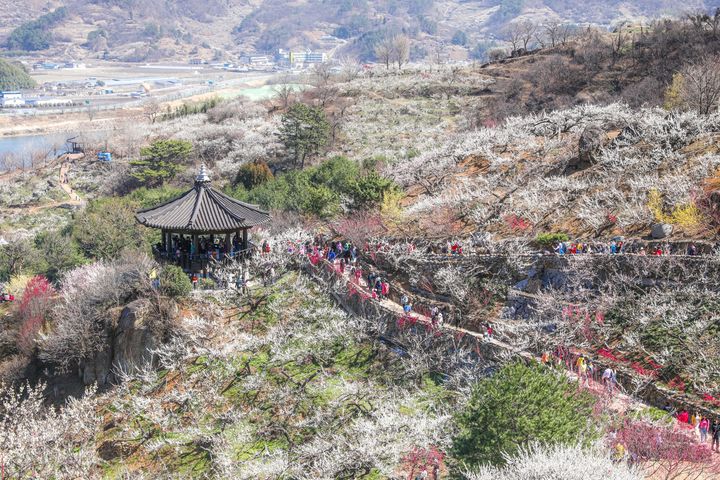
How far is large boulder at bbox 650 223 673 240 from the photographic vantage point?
2650 centimetres

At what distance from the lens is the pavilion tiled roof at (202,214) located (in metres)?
26.4

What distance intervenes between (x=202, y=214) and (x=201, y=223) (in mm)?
558

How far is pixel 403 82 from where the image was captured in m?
87.2

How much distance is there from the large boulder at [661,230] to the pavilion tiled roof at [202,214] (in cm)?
1450

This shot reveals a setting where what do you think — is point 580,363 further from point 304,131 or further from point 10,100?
point 10,100

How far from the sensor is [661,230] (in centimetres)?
2661

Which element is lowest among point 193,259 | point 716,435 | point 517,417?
point 716,435

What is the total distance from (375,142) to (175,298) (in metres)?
39.9

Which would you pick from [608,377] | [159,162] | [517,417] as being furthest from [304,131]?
[517,417]

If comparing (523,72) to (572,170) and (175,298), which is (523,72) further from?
(175,298)

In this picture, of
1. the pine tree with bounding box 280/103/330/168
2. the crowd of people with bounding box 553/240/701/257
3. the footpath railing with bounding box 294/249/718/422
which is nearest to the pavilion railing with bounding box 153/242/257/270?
the footpath railing with bounding box 294/249/718/422

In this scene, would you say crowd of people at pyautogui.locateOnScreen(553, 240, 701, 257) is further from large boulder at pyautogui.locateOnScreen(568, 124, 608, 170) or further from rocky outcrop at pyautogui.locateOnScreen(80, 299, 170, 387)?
rocky outcrop at pyautogui.locateOnScreen(80, 299, 170, 387)

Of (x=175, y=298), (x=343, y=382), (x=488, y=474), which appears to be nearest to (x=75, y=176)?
(x=175, y=298)

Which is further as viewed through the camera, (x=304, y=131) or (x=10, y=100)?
(x=10, y=100)
